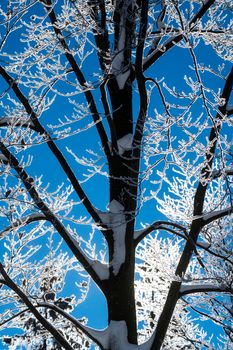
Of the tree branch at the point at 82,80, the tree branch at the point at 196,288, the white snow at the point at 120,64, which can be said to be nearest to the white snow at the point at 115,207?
the tree branch at the point at 82,80

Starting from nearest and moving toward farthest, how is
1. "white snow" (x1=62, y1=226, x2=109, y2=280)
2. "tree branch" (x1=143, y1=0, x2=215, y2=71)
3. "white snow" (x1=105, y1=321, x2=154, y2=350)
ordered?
"white snow" (x1=105, y1=321, x2=154, y2=350), "white snow" (x1=62, y1=226, x2=109, y2=280), "tree branch" (x1=143, y1=0, x2=215, y2=71)

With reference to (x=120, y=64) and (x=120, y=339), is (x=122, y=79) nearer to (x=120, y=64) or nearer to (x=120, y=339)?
(x=120, y=64)

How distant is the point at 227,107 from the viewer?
4309mm

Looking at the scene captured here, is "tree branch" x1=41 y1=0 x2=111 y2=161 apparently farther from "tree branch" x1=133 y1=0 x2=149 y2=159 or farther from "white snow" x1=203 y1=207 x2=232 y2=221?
"white snow" x1=203 y1=207 x2=232 y2=221

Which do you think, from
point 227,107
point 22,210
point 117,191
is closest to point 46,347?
point 22,210

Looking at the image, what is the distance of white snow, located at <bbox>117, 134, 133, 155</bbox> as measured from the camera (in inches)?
189

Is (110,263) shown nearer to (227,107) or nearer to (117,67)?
(227,107)

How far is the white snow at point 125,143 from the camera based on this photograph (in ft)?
15.8

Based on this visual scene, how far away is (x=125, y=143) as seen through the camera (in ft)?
16.1

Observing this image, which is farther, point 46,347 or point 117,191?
point 46,347

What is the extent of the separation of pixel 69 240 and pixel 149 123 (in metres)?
1.52

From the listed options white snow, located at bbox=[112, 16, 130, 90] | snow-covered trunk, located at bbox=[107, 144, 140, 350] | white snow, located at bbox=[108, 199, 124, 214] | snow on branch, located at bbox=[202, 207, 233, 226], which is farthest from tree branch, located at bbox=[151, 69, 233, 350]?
white snow, located at bbox=[112, 16, 130, 90]

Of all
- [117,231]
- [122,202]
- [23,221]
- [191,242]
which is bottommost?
[23,221]

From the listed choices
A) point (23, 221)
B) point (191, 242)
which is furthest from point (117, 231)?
point (23, 221)
